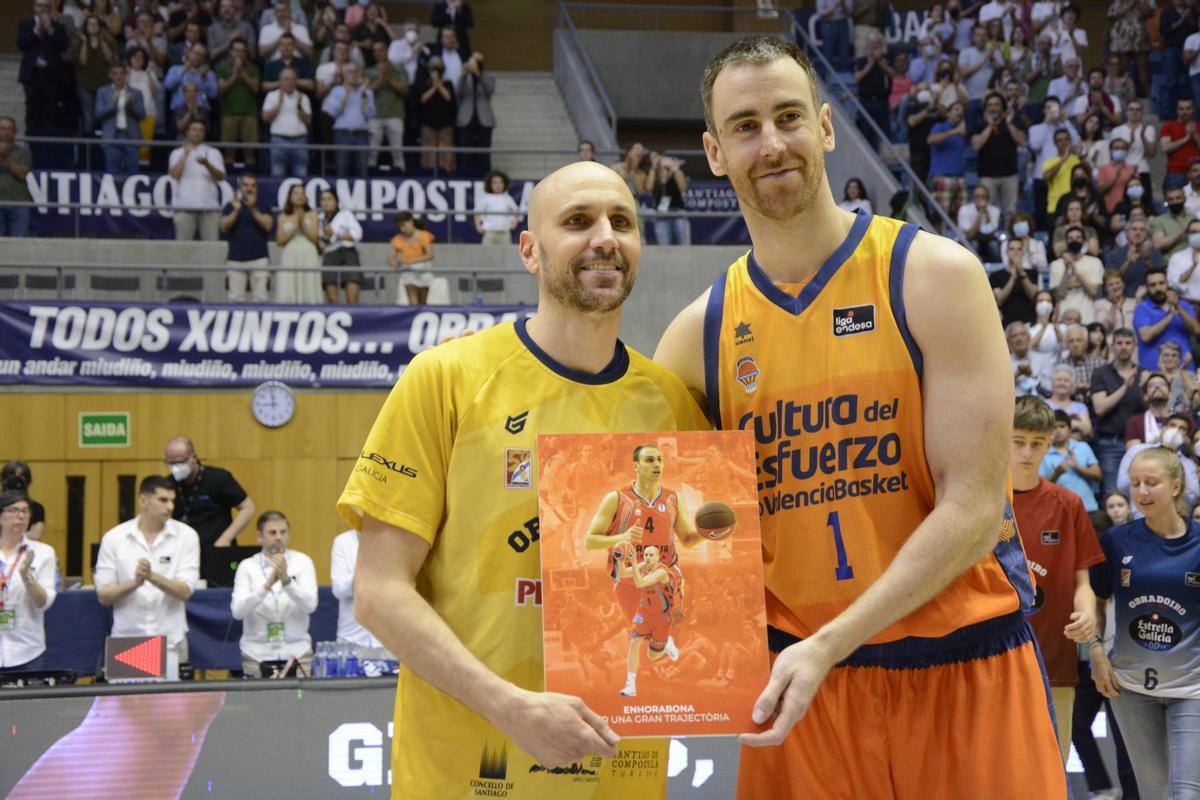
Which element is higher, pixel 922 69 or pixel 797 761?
pixel 922 69

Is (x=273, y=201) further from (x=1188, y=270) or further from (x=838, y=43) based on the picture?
(x=1188, y=270)

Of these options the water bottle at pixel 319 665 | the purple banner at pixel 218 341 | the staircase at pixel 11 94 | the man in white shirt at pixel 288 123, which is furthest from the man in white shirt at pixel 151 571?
the staircase at pixel 11 94

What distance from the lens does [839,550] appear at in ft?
9.98

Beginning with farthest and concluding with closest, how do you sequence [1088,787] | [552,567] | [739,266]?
1. [1088,787]
2. [739,266]
3. [552,567]

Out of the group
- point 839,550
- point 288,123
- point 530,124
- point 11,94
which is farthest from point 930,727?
point 11,94

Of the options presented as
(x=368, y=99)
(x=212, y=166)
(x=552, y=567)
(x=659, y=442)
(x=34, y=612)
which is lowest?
(x=34, y=612)

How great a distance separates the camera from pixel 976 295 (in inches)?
117

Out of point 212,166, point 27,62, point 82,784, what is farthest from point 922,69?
point 82,784

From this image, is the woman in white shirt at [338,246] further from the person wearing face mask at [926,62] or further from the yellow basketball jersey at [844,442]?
the yellow basketball jersey at [844,442]

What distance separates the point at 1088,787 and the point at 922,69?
13.1 m

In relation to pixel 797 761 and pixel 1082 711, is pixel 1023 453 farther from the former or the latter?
pixel 797 761

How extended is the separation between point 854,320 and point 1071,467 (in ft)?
30.3

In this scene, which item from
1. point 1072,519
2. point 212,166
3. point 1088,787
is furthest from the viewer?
point 212,166

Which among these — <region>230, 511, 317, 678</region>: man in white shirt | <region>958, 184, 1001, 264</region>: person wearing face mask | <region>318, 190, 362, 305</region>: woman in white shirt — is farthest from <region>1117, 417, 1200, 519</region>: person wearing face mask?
<region>318, 190, 362, 305</region>: woman in white shirt
